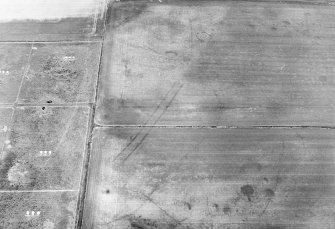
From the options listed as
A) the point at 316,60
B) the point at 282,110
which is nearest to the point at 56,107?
the point at 282,110

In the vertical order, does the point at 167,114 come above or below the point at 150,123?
above

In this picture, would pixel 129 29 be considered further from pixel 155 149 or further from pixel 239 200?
pixel 239 200

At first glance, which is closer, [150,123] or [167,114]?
[150,123]

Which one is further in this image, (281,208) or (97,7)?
(97,7)

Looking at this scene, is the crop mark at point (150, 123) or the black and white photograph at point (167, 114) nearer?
the black and white photograph at point (167, 114)

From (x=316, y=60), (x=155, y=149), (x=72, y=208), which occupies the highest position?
(x=316, y=60)

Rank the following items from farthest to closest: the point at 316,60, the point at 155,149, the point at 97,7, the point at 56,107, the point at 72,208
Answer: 1. the point at 97,7
2. the point at 316,60
3. the point at 56,107
4. the point at 155,149
5. the point at 72,208

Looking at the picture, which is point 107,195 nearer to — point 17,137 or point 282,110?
point 17,137

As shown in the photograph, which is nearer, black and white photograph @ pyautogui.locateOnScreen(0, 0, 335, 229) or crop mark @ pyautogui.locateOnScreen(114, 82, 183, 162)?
black and white photograph @ pyautogui.locateOnScreen(0, 0, 335, 229)

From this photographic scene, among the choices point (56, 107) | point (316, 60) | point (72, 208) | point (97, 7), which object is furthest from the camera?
point (97, 7)

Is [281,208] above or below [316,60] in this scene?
below
